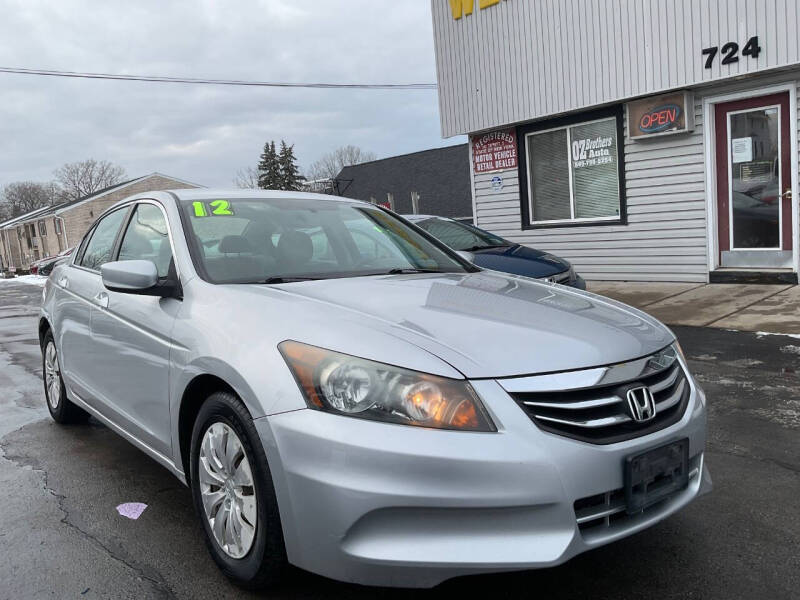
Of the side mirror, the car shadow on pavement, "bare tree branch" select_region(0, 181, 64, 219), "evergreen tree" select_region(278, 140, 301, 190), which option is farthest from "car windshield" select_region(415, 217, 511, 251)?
"bare tree branch" select_region(0, 181, 64, 219)

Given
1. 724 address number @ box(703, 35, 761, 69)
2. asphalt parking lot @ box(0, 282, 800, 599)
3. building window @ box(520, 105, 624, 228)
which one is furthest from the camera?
building window @ box(520, 105, 624, 228)

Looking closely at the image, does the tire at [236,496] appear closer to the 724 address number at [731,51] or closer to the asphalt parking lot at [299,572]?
the asphalt parking lot at [299,572]

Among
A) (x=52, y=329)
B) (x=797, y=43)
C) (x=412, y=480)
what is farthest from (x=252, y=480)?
(x=797, y=43)

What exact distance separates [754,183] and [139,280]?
29.0 ft

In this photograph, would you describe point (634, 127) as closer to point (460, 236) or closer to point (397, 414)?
point (460, 236)

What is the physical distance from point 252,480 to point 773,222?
29.2 feet

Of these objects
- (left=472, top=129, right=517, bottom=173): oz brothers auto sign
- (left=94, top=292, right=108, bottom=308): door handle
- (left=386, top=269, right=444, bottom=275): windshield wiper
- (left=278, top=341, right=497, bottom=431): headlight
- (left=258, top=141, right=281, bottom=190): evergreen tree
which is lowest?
(left=278, top=341, right=497, bottom=431): headlight

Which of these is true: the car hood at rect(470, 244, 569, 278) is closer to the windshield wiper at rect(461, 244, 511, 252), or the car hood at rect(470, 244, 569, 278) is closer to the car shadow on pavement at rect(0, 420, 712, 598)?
the windshield wiper at rect(461, 244, 511, 252)

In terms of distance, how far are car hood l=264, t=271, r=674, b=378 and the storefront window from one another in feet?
27.6

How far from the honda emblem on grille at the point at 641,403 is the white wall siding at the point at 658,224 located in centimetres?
800

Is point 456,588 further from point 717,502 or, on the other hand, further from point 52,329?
point 52,329

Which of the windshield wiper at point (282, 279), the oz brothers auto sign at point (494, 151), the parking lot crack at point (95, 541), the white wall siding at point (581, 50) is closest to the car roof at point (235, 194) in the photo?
the windshield wiper at point (282, 279)

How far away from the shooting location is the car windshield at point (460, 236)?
27.2ft

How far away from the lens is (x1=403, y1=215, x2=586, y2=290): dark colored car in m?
7.03
